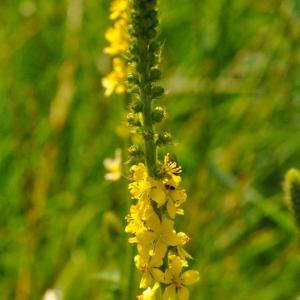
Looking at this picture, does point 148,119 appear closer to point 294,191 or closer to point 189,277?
point 189,277

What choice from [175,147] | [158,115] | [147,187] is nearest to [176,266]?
[147,187]

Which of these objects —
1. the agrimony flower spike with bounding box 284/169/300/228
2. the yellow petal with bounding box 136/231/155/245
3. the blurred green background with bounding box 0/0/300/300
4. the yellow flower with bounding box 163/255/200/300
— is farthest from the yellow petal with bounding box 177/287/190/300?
the blurred green background with bounding box 0/0/300/300

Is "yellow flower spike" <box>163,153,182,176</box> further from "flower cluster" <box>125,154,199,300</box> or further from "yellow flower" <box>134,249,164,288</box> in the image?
"yellow flower" <box>134,249,164,288</box>

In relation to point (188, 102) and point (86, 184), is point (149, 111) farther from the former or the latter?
point (188, 102)

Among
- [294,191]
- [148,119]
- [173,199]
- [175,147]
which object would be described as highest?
[175,147]

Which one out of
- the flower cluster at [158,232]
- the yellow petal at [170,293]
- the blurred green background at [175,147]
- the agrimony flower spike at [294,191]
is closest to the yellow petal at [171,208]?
the flower cluster at [158,232]

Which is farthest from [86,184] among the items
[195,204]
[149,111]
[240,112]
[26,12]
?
[149,111]
